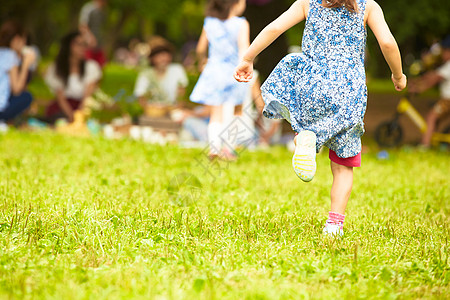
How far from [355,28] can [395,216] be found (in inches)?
60.6

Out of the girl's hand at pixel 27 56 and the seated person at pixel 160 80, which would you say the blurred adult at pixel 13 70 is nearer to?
the girl's hand at pixel 27 56

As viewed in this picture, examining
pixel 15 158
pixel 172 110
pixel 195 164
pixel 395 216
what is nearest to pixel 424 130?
pixel 172 110

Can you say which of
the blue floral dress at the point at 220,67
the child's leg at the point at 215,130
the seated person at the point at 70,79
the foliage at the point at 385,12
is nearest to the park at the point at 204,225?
the child's leg at the point at 215,130

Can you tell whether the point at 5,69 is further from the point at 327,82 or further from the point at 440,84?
the point at 327,82

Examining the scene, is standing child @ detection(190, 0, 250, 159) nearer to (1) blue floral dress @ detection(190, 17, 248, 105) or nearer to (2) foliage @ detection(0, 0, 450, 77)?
(1) blue floral dress @ detection(190, 17, 248, 105)

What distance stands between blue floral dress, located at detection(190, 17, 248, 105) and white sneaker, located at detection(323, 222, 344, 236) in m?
3.27

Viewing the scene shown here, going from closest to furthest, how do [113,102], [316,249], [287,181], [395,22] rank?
1. [316,249]
2. [287,181]
3. [113,102]
4. [395,22]

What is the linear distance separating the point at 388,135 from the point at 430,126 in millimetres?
724

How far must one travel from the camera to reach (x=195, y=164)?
21.0 feet

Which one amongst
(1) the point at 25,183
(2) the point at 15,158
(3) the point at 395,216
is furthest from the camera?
(2) the point at 15,158

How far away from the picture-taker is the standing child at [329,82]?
349 cm

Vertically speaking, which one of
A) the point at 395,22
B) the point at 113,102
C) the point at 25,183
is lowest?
the point at 25,183

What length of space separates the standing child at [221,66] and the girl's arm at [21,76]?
387cm

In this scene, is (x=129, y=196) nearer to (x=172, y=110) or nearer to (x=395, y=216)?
(x=395, y=216)
